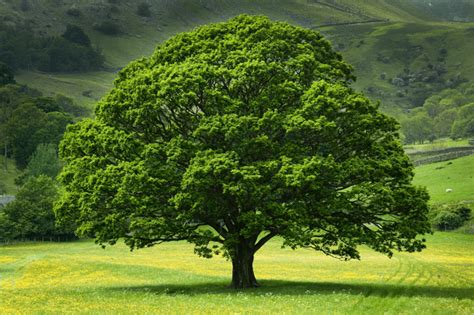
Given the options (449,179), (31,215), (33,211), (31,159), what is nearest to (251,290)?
(31,215)

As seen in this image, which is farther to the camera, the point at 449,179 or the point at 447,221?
the point at 449,179

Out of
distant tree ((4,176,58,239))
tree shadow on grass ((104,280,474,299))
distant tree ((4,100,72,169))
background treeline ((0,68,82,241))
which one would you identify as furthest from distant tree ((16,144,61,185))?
tree shadow on grass ((104,280,474,299))

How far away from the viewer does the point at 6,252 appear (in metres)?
93.7

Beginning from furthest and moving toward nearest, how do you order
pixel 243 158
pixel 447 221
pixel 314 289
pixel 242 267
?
pixel 447 221, pixel 242 267, pixel 314 289, pixel 243 158

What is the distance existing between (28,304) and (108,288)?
1027 centimetres

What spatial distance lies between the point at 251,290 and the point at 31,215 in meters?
85.1

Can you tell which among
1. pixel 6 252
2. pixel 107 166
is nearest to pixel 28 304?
pixel 107 166

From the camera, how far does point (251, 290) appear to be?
40.1 m

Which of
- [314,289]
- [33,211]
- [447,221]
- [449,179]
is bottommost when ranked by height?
[314,289]

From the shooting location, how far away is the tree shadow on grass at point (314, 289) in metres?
38.2

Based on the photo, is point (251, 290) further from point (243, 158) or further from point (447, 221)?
point (447, 221)

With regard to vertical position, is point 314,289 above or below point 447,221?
below

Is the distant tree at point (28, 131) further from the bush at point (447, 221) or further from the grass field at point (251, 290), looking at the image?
the bush at point (447, 221)

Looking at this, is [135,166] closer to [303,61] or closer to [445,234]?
[303,61]
